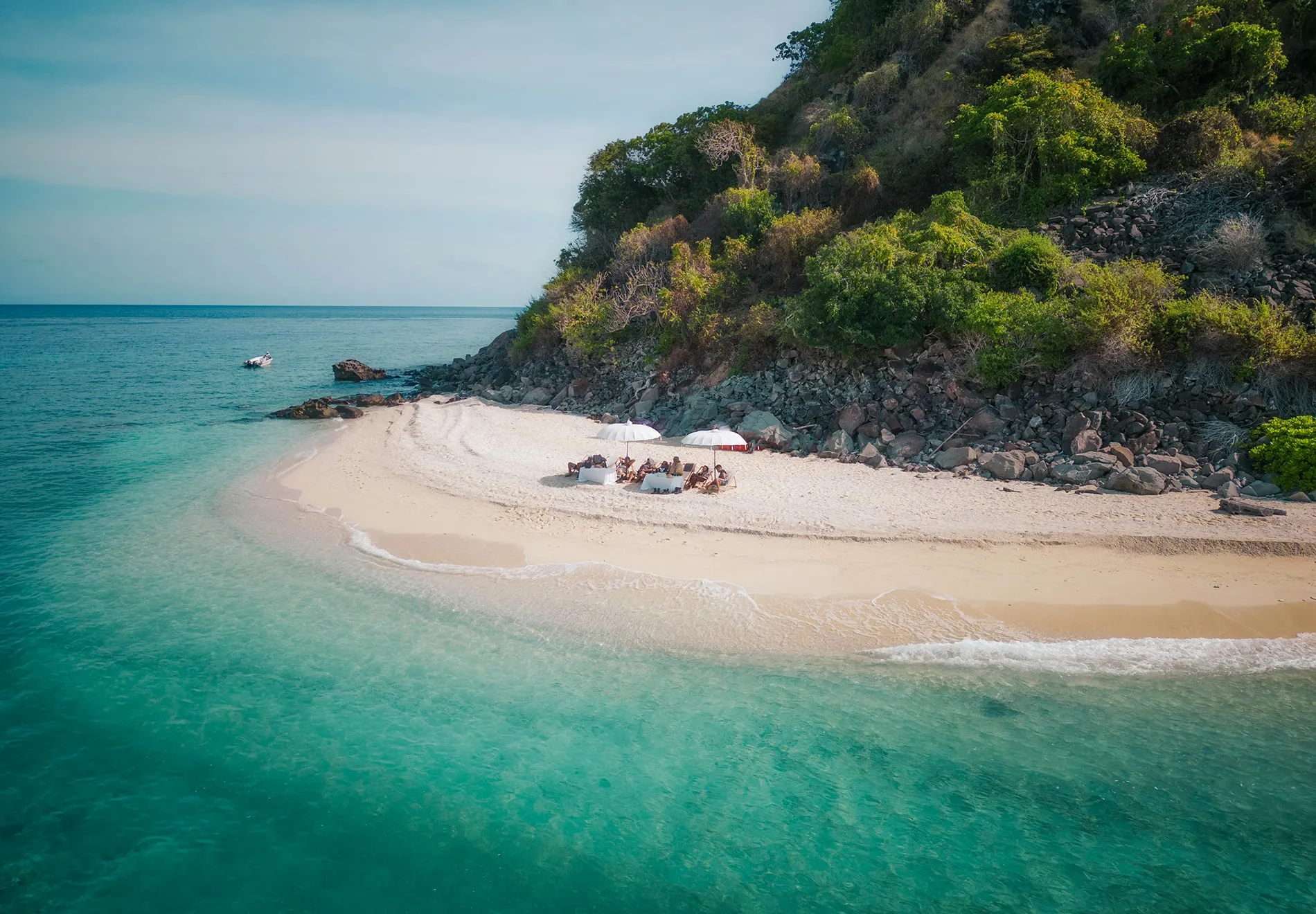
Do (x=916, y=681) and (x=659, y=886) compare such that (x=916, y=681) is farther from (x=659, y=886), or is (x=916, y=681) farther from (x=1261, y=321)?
(x=1261, y=321)

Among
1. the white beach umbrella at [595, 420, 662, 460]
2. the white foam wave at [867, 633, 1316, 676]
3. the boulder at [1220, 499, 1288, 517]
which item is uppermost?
the white beach umbrella at [595, 420, 662, 460]

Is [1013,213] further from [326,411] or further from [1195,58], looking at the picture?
[326,411]

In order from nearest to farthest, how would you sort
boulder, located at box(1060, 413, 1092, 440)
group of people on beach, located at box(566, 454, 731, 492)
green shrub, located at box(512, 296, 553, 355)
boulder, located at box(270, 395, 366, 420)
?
group of people on beach, located at box(566, 454, 731, 492), boulder, located at box(1060, 413, 1092, 440), boulder, located at box(270, 395, 366, 420), green shrub, located at box(512, 296, 553, 355)

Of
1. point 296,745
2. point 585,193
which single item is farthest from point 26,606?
point 585,193

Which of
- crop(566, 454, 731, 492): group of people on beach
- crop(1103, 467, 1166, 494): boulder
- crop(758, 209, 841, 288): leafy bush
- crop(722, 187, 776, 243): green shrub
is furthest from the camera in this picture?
crop(722, 187, 776, 243): green shrub

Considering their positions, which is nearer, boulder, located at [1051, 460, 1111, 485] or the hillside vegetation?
boulder, located at [1051, 460, 1111, 485]

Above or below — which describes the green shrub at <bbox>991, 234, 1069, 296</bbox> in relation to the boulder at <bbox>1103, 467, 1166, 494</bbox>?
above

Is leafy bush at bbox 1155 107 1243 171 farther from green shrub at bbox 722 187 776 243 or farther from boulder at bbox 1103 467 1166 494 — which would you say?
green shrub at bbox 722 187 776 243

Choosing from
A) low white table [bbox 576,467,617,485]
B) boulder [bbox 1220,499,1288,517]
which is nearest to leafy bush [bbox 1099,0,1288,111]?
boulder [bbox 1220,499,1288,517]
